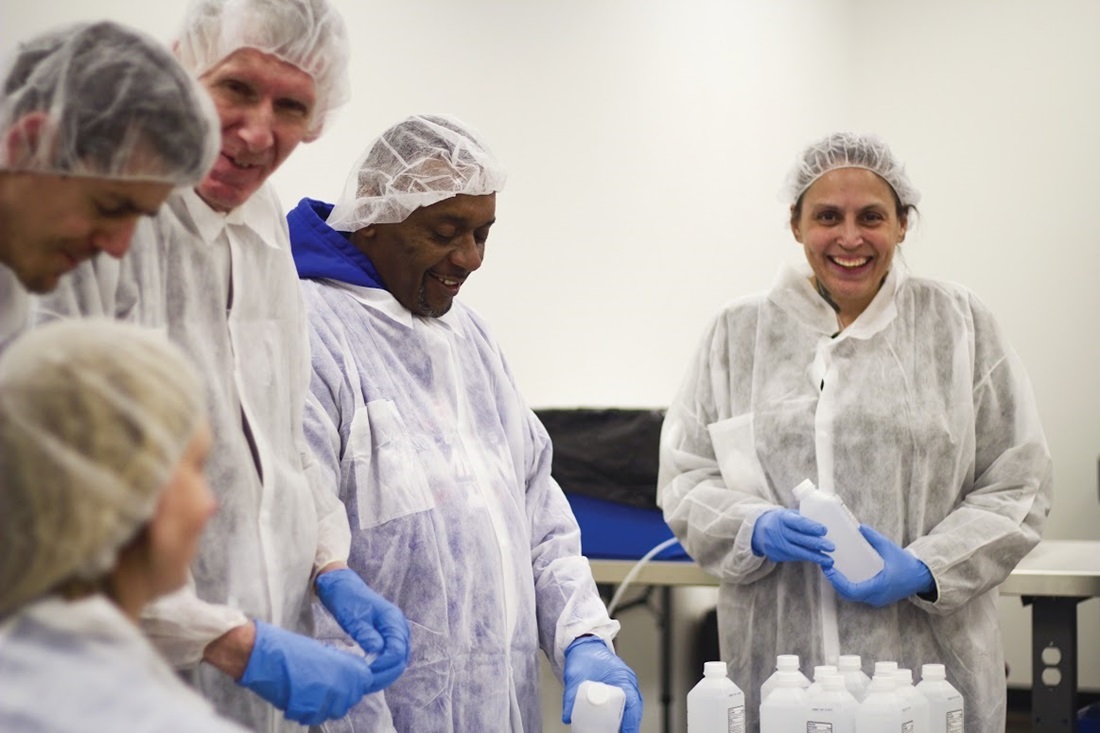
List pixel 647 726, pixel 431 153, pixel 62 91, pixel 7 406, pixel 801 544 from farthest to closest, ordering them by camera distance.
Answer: pixel 647 726, pixel 801 544, pixel 431 153, pixel 62 91, pixel 7 406

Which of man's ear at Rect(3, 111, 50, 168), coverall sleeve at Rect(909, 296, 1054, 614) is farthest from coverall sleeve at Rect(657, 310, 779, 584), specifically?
man's ear at Rect(3, 111, 50, 168)

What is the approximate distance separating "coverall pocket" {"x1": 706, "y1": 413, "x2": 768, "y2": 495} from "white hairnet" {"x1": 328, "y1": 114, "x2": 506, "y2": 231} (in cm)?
84

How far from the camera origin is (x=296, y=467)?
69.4 inches

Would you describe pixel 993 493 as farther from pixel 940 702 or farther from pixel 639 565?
pixel 639 565

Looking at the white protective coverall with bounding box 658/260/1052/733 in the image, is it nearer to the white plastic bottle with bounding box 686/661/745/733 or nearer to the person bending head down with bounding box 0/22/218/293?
the white plastic bottle with bounding box 686/661/745/733

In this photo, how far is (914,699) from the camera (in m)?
2.22

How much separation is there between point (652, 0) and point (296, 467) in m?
3.66

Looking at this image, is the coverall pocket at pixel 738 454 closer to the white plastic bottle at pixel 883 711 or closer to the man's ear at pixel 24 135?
the white plastic bottle at pixel 883 711

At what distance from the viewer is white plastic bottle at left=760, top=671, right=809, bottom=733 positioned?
2.19 metres

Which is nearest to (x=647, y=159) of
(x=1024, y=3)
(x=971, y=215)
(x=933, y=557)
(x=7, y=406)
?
(x=971, y=215)

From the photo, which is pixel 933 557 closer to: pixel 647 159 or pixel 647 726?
pixel 647 726

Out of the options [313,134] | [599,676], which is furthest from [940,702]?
[313,134]

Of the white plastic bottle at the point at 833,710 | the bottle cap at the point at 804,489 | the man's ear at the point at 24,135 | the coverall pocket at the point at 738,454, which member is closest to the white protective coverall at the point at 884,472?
the coverall pocket at the point at 738,454

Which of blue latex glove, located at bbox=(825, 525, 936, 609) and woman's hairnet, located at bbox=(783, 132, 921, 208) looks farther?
woman's hairnet, located at bbox=(783, 132, 921, 208)
